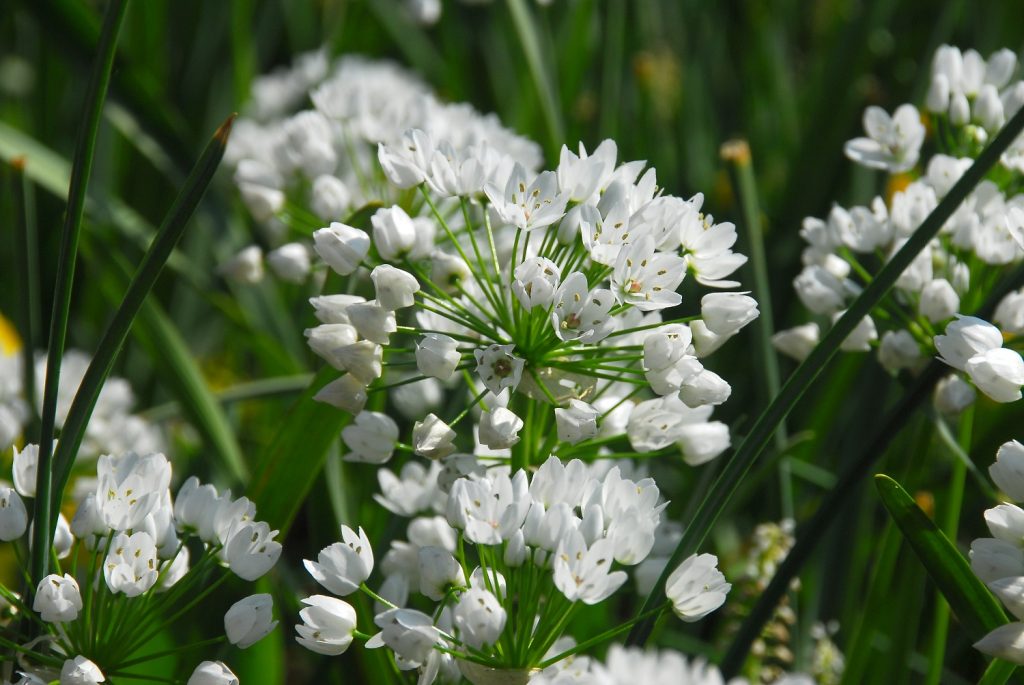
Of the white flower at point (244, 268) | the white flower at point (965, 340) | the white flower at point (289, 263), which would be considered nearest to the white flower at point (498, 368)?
the white flower at point (965, 340)

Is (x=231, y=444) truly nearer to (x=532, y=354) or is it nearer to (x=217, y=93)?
Result: (x=532, y=354)

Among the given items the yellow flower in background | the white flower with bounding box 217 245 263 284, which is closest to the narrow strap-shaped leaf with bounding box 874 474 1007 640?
the white flower with bounding box 217 245 263 284

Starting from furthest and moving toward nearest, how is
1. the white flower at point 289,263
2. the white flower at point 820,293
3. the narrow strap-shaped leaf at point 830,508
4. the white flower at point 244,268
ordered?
the white flower at point 244,268 < the white flower at point 289,263 < the white flower at point 820,293 < the narrow strap-shaped leaf at point 830,508

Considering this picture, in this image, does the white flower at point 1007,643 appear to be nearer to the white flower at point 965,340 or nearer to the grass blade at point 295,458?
the white flower at point 965,340

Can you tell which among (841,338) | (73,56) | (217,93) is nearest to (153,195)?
(217,93)

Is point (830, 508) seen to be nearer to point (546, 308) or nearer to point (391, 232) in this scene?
point (546, 308)
